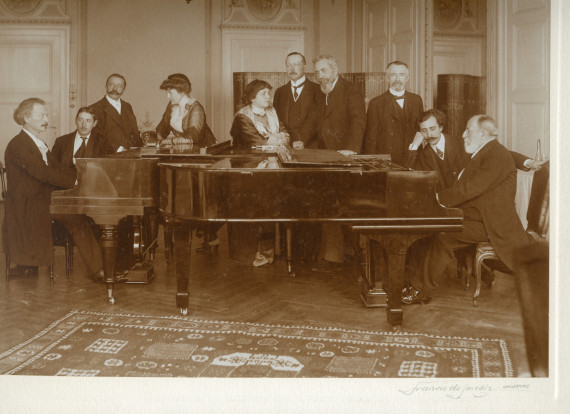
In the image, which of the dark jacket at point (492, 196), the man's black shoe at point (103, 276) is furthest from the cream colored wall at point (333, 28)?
the man's black shoe at point (103, 276)

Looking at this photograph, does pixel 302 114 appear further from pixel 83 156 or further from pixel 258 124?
pixel 83 156

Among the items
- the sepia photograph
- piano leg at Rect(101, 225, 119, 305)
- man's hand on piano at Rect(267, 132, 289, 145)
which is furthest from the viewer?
man's hand on piano at Rect(267, 132, 289, 145)

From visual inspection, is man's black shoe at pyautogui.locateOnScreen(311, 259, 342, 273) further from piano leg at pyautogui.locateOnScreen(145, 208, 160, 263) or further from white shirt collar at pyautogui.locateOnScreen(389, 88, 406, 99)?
white shirt collar at pyautogui.locateOnScreen(389, 88, 406, 99)

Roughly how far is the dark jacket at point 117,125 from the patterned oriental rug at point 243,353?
1049 millimetres

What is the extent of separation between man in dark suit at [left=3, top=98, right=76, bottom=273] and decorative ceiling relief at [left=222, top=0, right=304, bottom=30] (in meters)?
1.10

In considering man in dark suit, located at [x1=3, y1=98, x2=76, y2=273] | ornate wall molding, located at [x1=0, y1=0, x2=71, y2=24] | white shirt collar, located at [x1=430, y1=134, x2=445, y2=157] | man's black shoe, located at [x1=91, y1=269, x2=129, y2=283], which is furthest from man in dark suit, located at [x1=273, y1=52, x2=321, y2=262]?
man in dark suit, located at [x1=3, y1=98, x2=76, y2=273]

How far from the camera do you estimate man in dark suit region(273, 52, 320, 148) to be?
14.9ft

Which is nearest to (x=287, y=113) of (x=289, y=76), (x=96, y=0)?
(x=289, y=76)

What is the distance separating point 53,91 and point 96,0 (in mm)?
532

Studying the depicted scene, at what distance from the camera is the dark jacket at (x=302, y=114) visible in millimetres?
4673

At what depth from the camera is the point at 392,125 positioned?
14.5 ft

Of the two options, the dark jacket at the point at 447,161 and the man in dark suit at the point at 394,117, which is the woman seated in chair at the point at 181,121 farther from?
the dark jacket at the point at 447,161
